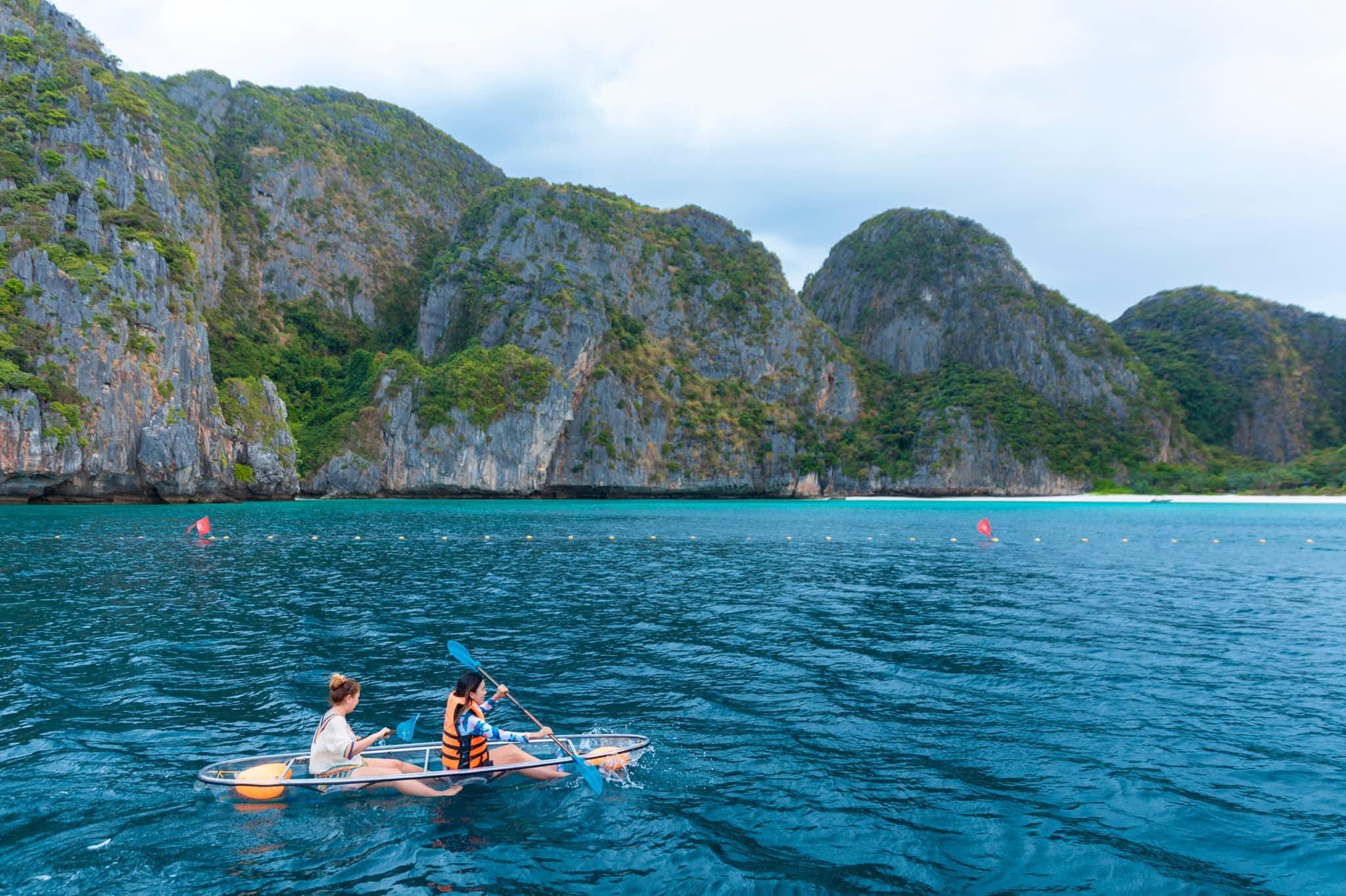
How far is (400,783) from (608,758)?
289 cm

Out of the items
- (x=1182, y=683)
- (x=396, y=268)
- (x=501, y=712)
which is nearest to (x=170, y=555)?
(x=501, y=712)

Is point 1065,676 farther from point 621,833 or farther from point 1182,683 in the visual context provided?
point 621,833

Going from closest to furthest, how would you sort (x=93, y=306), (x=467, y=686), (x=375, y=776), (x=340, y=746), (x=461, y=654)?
(x=340, y=746) → (x=375, y=776) → (x=467, y=686) → (x=461, y=654) → (x=93, y=306)

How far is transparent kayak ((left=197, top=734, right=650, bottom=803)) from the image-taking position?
929 cm

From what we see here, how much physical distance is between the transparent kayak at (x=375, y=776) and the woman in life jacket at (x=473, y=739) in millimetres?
142

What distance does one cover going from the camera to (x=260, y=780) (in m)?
9.25

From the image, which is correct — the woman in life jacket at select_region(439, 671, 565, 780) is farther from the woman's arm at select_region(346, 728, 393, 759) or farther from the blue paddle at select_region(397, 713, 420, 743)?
the woman's arm at select_region(346, 728, 393, 759)

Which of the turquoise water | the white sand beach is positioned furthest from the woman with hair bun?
the white sand beach

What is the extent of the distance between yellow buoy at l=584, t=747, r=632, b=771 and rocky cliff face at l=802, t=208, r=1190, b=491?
5790 inches

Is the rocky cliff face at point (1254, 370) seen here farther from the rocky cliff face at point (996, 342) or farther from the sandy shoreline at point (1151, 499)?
the sandy shoreline at point (1151, 499)

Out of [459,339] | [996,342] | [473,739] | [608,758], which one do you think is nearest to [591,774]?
[608,758]

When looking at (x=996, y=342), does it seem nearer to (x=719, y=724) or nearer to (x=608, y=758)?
(x=719, y=724)

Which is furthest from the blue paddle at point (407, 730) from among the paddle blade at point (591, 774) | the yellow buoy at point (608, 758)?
the yellow buoy at point (608, 758)

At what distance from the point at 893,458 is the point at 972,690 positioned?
139 m
